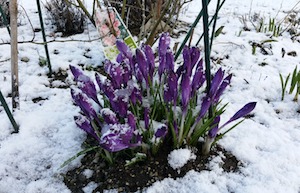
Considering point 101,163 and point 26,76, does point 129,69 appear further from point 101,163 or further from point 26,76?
point 26,76

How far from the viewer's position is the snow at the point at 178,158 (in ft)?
4.82

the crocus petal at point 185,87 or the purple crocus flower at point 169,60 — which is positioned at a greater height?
the purple crocus flower at point 169,60

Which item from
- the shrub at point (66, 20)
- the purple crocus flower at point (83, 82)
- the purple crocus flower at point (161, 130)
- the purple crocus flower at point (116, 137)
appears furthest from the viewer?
the shrub at point (66, 20)

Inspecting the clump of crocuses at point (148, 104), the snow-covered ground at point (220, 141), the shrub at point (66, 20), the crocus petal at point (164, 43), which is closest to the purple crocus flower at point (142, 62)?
the clump of crocuses at point (148, 104)

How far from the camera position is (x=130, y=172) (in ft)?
4.75

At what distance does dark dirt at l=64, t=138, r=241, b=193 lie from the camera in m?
1.41

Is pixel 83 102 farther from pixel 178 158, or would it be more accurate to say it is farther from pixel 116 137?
pixel 178 158

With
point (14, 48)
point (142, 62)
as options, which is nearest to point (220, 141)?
point (142, 62)

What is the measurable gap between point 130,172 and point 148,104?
309mm

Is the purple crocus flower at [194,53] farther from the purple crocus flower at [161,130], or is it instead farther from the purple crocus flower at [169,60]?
the purple crocus flower at [161,130]

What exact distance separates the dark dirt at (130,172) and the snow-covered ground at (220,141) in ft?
0.12

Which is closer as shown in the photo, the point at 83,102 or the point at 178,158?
the point at 83,102

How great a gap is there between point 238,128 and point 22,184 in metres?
1.10

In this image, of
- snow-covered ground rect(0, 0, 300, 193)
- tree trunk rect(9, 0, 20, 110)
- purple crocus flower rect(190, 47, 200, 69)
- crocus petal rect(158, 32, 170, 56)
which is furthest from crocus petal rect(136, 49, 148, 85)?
tree trunk rect(9, 0, 20, 110)
